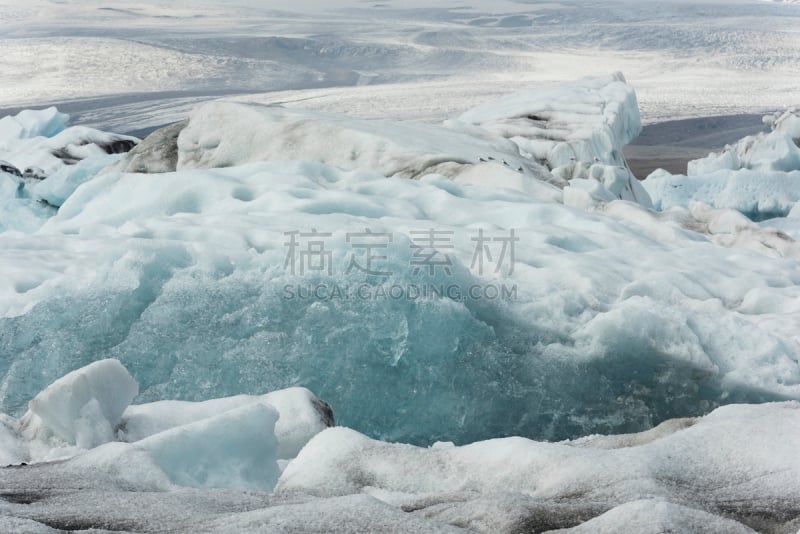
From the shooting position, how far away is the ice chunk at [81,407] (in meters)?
2.78

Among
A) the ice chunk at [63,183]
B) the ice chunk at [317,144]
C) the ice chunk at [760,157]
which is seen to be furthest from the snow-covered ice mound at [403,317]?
the ice chunk at [760,157]

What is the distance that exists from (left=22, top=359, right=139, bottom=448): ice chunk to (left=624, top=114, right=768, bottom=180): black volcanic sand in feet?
61.4

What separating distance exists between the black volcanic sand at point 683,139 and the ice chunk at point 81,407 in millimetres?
18706

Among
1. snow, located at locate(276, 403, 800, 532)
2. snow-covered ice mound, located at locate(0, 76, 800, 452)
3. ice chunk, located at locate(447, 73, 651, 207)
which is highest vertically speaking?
snow, located at locate(276, 403, 800, 532)

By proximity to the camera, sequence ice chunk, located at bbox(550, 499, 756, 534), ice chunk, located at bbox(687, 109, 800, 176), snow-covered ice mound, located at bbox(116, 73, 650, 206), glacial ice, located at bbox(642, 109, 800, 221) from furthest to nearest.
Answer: ice chunk, located at bbox(687, 109, 800, 176) < glacial ice, located at bbox(642, 109, 800, 221) < snow-covered ice mound, located at bbox(116, 73, 650, 206) < ice chunk, located at bbox(550, 499, 756, 534)

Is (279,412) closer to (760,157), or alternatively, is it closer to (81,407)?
(81,407)

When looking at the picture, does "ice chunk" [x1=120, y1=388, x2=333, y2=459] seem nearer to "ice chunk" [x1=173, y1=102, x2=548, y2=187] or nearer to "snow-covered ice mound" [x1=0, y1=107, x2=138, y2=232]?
"ice chunk" [x1=173, y1=102, x2=548, y2=187]

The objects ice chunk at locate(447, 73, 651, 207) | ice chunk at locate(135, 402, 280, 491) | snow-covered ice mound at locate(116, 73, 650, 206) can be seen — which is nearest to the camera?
ice chunk at locate(135, 402, 280, 491)

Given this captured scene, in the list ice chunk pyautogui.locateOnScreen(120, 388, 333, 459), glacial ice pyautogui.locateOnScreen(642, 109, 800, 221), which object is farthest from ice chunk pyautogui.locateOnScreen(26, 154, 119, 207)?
glacial ice pyautogui.locateOnScreen(642, 109, 800, 221)

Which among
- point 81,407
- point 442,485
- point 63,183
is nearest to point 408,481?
point 442,485

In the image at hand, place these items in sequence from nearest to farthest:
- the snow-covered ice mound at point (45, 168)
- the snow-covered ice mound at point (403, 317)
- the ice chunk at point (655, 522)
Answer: the ice chunk at point (655, 522)
the snow-covered ice mound at point (403, 317)
the snow-covered ice mound at point (45, 168)

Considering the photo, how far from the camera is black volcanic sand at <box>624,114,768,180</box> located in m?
21.5

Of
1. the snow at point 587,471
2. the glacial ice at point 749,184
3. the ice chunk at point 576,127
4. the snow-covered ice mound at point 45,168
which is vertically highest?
the snow at point 587,471

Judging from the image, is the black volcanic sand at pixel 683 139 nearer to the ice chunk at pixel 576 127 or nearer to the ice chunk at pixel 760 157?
the ice chunk at pixel 576 127
